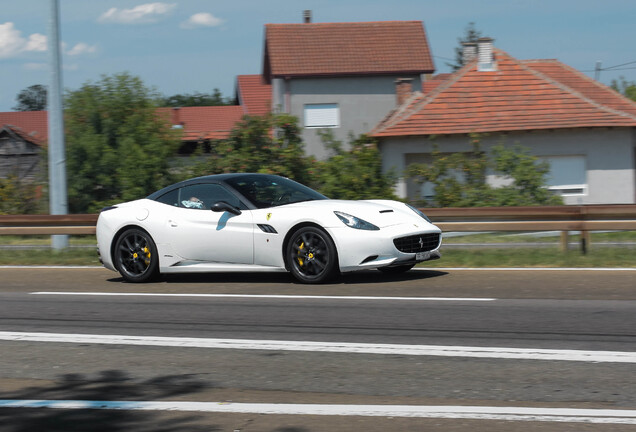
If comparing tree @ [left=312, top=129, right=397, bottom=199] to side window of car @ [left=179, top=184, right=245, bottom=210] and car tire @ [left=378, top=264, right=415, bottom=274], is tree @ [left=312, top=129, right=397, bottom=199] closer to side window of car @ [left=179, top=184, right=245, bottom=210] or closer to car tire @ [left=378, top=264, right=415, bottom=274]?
car tire @ [left=378, top=264, right=415, bottom=274]

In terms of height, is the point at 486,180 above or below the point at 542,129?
below

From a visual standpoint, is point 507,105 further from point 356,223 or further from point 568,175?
point 356,223

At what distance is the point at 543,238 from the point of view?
1767 cm

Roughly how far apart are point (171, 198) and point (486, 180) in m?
12.0

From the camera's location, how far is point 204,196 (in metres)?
10.7

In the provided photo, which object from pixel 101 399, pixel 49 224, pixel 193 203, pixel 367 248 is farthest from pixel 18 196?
pixel 101 399

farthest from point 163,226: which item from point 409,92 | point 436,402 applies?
point 409,92

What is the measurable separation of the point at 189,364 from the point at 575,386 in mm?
2531

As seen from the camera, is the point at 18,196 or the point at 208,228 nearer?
the point at 208,228

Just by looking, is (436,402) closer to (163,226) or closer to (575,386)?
(575,386)

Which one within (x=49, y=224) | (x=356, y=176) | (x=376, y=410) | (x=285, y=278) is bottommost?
(x=376, y=410)

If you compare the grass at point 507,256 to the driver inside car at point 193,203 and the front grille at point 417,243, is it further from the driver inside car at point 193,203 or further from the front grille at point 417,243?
the driver inside car at point 193,203

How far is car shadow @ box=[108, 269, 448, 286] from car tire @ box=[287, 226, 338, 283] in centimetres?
16

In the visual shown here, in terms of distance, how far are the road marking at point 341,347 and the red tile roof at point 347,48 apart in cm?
3275
